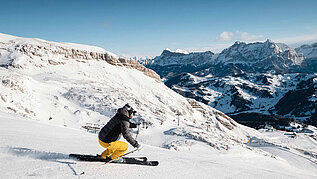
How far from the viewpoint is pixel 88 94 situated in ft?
130

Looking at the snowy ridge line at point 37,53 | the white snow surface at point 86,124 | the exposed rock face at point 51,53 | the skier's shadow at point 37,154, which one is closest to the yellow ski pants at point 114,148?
the white snow surface at point 86,124

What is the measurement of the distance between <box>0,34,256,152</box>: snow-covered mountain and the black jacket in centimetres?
1722

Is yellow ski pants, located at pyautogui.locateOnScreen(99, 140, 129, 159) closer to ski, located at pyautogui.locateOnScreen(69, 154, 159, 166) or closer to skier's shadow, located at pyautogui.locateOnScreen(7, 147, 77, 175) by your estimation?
ski, located at pyautogui.locateOnScreen(69, 154, 159, 166)

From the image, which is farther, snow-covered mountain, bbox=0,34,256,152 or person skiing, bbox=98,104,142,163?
snow-covered mountain, bbox=0,34,256,152

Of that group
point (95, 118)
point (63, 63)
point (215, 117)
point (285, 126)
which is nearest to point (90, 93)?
point (95, 118)

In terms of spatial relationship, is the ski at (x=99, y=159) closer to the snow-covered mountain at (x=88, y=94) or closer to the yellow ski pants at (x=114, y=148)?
the yellow ski pants at (x=114, y=148)

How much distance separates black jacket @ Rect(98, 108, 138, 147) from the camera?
214 inches

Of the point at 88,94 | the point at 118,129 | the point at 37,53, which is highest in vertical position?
the point at 37,53

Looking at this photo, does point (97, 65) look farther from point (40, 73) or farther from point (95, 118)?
point (95, 118)

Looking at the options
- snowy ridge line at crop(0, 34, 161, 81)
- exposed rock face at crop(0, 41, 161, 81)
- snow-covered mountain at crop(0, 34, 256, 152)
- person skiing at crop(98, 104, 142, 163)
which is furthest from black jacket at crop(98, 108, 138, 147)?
exposed rock face at crop(0, 41, 161, 81)

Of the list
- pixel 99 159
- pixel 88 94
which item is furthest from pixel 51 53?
pixel 99 159

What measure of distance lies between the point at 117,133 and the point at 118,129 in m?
0.13

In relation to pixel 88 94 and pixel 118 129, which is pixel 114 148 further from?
pixel 88 94

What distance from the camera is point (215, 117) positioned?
219 ft
